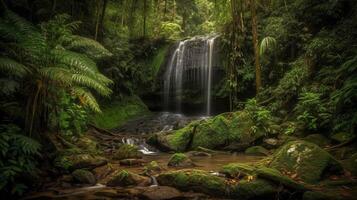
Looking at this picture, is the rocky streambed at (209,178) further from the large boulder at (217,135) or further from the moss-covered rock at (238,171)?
the large boulder at (217,135)

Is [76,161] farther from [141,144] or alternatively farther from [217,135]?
[217,135]

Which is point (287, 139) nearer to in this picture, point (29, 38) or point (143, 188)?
point (143, 188)

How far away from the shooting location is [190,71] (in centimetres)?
1759

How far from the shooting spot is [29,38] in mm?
6422

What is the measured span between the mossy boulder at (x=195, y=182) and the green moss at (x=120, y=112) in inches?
371

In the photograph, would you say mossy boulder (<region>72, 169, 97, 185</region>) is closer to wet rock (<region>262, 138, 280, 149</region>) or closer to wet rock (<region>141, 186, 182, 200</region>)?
wet rock (<region>141, 186, 182, 200</region>)

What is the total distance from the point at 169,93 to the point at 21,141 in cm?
1258

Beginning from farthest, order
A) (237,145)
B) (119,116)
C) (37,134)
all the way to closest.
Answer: (119,116) → (237,145) → (37,134)

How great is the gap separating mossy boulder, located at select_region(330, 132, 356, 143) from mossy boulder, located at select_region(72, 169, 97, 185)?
17.6 feet

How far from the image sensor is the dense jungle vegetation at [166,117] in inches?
224

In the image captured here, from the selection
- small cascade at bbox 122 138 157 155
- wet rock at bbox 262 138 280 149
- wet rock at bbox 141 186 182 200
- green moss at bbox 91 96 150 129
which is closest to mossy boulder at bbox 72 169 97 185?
wet rock at bbox 141 186 182 200

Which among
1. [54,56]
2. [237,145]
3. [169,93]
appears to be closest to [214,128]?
[237,145]

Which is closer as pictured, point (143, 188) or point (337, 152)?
point (143, 188)

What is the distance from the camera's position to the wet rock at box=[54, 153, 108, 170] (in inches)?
→ 269
